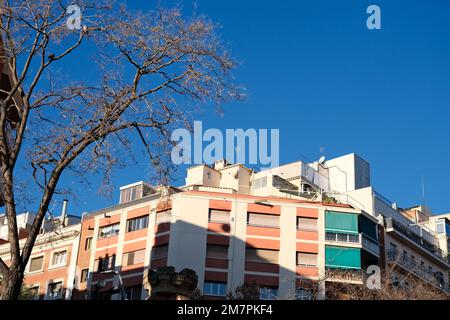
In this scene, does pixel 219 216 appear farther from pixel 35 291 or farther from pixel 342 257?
pixel 35 291

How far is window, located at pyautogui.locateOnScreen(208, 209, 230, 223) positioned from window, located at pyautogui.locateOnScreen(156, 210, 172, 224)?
2378mm

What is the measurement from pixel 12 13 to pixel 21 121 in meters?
1.65

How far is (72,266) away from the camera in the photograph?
4353cm

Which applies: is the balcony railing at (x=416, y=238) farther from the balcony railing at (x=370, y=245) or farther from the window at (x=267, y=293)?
the window at (x=267, y=293)

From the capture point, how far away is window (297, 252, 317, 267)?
135ft

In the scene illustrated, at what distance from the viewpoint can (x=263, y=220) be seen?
42.2 meters

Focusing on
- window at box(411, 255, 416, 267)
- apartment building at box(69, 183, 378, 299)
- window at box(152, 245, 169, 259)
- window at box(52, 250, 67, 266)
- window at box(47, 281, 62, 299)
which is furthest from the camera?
window at box(411, 255, 416, 267)

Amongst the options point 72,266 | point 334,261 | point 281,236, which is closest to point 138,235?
point 72,266

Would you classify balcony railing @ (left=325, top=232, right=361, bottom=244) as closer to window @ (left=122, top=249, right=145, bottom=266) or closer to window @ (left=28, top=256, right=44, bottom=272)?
window @ (left=122, top=249, right=145, bottom=266)

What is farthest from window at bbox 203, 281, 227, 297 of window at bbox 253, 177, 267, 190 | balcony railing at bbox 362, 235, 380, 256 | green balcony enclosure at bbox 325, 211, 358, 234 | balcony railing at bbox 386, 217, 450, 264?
balcony railing at bbox 386, 217, 450, 264

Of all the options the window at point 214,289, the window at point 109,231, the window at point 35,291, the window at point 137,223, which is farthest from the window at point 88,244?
the window at point 214,289
